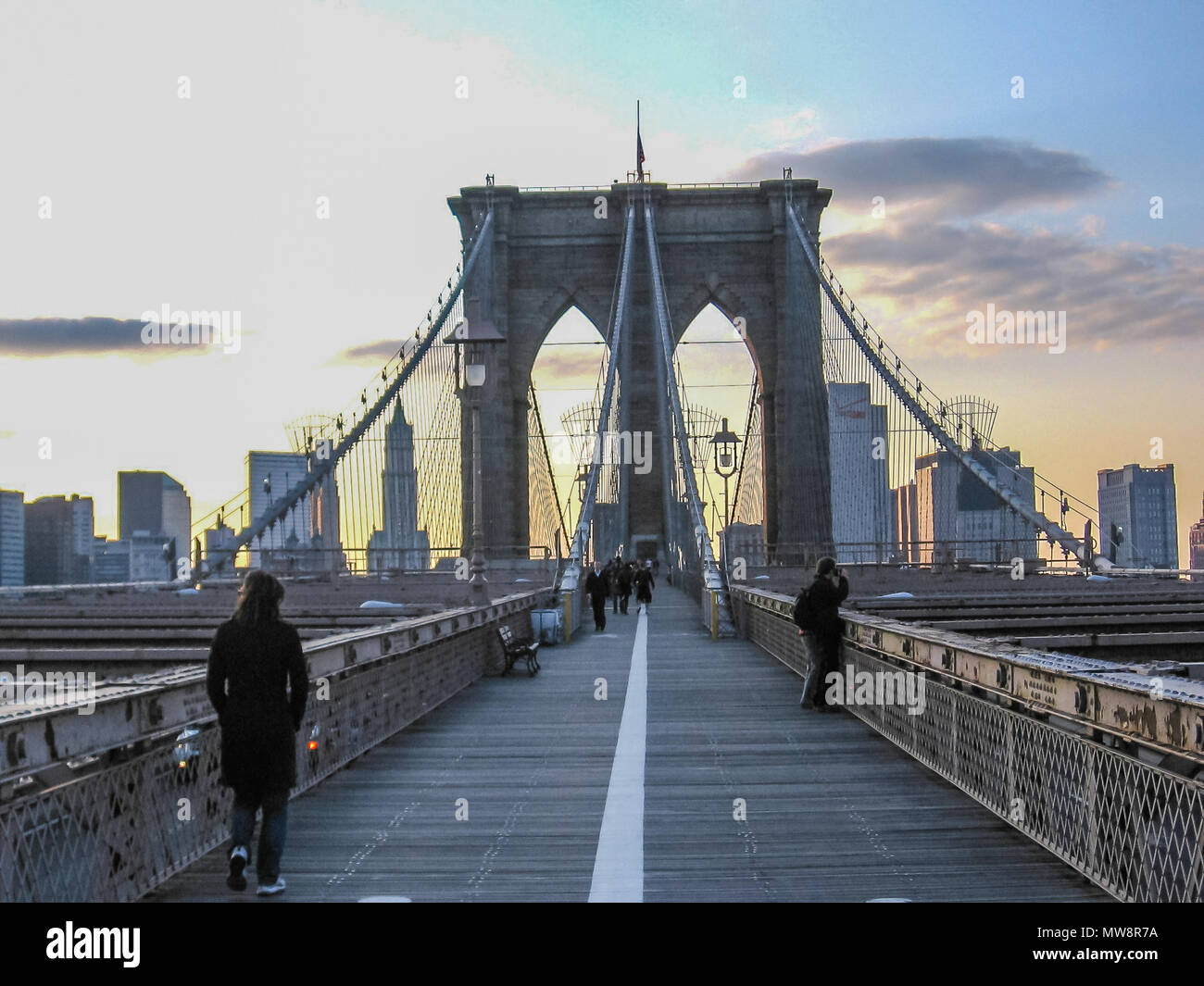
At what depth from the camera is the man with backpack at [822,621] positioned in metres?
11.9

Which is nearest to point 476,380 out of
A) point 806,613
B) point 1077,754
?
point 806,613

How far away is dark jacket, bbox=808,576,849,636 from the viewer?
Result: 38.9ft

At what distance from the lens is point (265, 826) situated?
5836 millimetres

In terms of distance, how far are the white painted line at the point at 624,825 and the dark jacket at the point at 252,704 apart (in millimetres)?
1505

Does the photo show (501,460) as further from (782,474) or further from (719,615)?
(719,615)

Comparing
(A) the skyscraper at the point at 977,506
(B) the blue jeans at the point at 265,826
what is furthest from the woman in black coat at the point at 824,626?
(A) the skyscraper at the point at 977,506

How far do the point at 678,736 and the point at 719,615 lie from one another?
14254mm

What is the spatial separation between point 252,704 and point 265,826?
1.75 ft

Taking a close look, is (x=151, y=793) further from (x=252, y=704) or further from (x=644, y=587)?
(x=644, y=587)

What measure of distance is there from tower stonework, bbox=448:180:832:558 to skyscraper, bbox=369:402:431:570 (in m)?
11.5

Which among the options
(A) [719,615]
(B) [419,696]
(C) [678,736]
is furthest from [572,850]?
(A) [719,615]

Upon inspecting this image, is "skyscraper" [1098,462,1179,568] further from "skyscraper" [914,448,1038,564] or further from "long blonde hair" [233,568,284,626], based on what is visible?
"long blonde hair" [233,568,284,626]

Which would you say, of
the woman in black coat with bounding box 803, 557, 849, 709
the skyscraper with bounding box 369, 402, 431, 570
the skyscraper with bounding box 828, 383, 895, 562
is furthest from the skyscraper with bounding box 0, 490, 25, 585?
the woman in black coat with bounding box 803, 557, 849, 709
